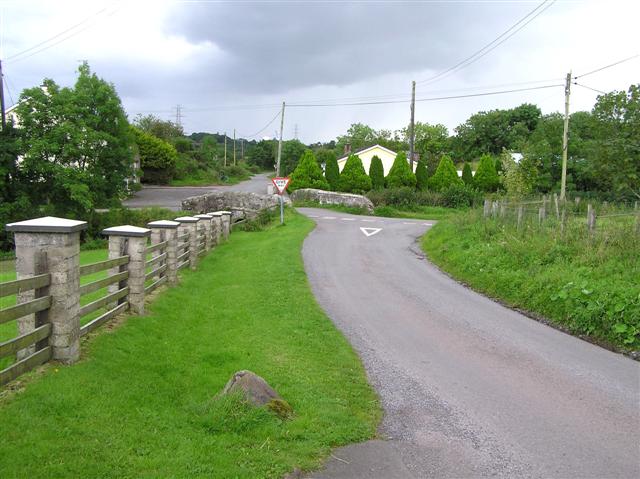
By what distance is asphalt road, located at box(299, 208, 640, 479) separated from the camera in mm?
4617

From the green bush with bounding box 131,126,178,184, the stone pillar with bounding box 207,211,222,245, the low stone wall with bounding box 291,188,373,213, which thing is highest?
the green bush with bounding box 131,126,178,184

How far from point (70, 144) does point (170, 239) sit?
80.7ft

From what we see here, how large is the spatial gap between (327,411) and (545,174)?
43.1 metres

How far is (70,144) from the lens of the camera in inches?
1256

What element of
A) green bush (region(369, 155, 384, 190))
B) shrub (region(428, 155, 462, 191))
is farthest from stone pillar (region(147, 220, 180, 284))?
shrub (region(428, 155, 462, 191))

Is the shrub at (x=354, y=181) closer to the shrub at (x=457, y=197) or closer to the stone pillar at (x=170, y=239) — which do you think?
the shrub at (x=457, y=197)

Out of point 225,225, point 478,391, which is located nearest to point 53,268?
point 478,391

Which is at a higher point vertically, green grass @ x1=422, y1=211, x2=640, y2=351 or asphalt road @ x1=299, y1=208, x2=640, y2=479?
green grass @ x1=422, y1=211, x2=640, y2=351

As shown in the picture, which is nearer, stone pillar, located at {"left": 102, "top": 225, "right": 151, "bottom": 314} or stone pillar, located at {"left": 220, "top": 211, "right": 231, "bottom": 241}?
stone pillar, located at {"left": 102, "top": 225, "right": 151, "bottom": 314}

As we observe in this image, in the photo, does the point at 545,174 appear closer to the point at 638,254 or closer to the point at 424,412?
the point at 638,254

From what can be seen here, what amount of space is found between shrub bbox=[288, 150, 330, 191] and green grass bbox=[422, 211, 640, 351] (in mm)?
25987

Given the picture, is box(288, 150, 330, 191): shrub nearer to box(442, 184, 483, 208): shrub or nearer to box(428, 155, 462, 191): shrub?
box(428, 155, 462, 191): shrub

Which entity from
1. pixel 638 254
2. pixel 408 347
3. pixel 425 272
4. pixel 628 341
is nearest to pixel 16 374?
pixel 408 347

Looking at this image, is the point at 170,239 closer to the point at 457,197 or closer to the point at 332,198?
the point at 332,198
